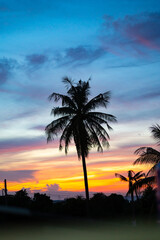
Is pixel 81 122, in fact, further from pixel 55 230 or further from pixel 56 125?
pixel 55 230

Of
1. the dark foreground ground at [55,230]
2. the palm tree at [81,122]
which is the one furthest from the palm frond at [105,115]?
the dark foreground ground at [55,230]

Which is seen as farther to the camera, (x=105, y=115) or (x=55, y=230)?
(x=105, y=115)

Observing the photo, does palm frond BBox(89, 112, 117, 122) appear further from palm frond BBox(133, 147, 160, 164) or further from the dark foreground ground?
the dark foreground ground

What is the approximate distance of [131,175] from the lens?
5022cm

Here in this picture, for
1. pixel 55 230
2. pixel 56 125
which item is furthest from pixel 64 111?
pixel 55 230

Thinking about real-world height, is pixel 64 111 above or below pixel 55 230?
above

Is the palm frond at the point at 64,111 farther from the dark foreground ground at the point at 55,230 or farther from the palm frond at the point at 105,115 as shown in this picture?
the dark foreground ground at the point at 55,230

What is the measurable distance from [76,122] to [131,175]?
82.9 feet

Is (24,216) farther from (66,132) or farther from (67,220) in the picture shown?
(66,132)

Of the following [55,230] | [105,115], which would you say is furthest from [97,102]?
[55,230]

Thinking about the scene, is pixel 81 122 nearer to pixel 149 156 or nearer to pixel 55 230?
pixel 149 156

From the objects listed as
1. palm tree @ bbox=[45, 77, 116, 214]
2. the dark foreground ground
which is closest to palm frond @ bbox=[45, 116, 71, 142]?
palm tree @ bbox=[45, 77, 116, 214]

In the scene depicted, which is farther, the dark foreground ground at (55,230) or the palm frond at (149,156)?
the palm frond at (149,156)

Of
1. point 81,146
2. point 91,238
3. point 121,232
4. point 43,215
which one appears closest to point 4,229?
point 43,215
